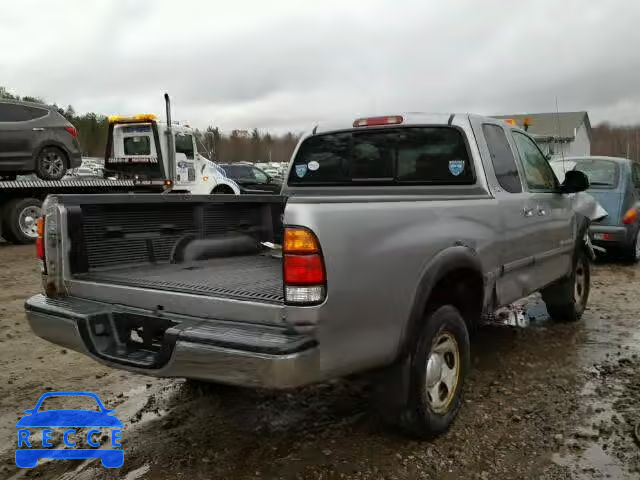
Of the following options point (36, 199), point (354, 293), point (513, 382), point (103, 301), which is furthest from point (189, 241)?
point (36, 199)

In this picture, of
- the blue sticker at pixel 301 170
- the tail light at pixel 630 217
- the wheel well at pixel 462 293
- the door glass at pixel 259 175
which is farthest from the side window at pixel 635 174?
the door glass at pixel 259 175

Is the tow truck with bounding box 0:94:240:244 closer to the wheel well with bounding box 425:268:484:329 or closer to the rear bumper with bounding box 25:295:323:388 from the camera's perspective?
the rear bumper with bounding box 25:295:323:388

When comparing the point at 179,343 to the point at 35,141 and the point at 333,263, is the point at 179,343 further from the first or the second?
the point at 35,141

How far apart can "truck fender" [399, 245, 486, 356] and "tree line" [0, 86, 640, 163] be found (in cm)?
238

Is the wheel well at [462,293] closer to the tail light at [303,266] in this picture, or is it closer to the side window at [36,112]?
the tail light at [303,266]

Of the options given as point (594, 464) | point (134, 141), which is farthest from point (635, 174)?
point (134, 141)

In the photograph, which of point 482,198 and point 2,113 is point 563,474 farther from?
point 2,113

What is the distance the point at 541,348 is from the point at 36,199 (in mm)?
10705

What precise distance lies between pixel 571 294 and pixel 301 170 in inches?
119

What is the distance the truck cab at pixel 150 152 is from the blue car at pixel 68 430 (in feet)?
36.4

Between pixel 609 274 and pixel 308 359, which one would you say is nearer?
pixel 308 359

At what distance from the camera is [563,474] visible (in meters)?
3.09

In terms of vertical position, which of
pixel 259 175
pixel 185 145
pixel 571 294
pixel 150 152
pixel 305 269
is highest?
pixel 185 145

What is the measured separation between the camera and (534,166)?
195 inches
